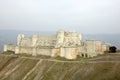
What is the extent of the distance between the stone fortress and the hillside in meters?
4.49

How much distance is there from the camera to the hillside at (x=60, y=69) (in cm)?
6962

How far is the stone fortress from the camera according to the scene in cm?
9000

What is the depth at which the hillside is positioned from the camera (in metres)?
69.6

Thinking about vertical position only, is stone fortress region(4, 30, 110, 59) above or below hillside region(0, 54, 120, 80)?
above

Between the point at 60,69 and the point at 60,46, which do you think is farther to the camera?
the point at 60,46

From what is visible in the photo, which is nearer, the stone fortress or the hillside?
the hillside

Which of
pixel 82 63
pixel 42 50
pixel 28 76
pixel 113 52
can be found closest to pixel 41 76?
pixel 28 76

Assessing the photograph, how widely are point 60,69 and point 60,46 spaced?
18618 millimetres

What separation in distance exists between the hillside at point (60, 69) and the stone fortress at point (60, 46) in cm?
449

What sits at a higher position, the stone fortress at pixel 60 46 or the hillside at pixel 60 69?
the stone fortress at pixel 60 46

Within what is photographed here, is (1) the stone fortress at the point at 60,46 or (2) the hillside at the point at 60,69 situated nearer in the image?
(2) the hillside at the point at 60,69

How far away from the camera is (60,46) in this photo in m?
98.4

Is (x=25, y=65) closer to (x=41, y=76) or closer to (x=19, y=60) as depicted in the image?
(x=19, y=60)

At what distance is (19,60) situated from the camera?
101m
